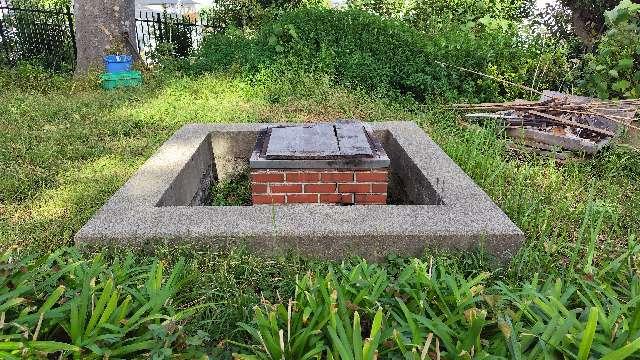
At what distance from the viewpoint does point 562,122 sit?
5234mm

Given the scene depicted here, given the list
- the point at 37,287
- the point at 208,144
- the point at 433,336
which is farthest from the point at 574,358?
the point at 208,144

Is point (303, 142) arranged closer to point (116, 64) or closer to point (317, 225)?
point (317, 225)

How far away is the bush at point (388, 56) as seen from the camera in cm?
725

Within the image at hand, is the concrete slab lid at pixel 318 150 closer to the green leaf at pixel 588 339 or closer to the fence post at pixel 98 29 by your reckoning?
the green leaf at pixel 588 339

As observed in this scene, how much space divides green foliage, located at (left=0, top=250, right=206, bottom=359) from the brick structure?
122 cm

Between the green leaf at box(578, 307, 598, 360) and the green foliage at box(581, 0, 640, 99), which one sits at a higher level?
the green foliage at box(581, 0, 640, 99)

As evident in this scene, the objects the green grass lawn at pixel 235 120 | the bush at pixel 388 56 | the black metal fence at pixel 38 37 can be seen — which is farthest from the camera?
the black metal fence at pixel 38 37

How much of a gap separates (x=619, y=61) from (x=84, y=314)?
6.74m

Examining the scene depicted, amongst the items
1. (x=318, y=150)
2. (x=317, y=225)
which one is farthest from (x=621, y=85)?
(x=317, y=225)

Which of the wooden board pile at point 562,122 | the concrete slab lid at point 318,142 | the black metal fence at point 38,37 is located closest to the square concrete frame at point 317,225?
the concrete slab lid at point 318,142

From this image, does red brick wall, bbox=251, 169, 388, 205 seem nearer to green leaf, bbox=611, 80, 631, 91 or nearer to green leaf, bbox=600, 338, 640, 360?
green leaf, bbox=600, 338, 640, 360

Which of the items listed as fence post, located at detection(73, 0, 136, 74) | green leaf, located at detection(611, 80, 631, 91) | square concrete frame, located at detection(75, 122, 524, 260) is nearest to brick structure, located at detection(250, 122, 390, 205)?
square concrete frame, located at detection(75, 122, 524, 260)

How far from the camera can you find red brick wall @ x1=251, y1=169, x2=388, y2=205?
3.12 meters

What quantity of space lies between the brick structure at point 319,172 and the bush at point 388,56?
404 centimetres
